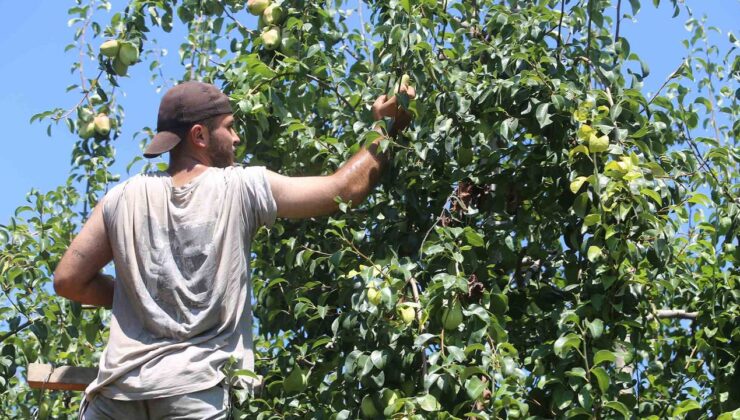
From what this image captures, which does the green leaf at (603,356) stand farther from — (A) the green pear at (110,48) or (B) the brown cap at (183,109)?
(A) the green pear at (110,48)

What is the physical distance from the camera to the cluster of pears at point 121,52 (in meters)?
3.84

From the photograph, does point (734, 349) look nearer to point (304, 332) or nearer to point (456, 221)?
point (456, 221)

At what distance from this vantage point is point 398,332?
2881 mm

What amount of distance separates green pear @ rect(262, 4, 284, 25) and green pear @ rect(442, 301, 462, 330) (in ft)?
3.81

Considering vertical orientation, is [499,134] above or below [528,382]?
above

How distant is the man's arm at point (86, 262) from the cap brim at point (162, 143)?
18cm

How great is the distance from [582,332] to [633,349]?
0.17m

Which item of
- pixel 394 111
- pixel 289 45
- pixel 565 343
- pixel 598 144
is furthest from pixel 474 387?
pixel 289 45

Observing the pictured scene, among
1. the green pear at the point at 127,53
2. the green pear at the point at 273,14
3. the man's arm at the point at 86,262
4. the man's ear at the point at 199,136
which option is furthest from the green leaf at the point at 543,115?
the green pear at the point at 127,53

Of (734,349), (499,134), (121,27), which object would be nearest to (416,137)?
(499,134)

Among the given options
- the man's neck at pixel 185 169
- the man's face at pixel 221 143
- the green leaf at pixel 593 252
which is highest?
the man's face at pixel 221 143

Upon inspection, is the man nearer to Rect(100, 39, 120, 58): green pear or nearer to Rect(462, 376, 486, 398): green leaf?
Rect(462, 376, 486, 398): green leaf

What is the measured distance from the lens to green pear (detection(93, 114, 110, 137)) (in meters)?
4.21

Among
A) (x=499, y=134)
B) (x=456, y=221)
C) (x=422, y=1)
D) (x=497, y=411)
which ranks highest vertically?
(x=422, y=1)
